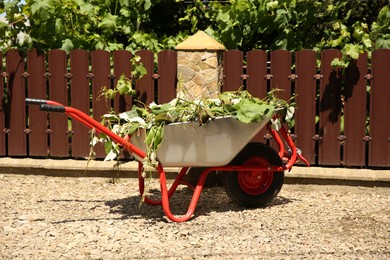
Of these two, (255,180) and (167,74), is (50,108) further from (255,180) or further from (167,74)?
(167,74)

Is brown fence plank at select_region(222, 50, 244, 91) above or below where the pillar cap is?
below

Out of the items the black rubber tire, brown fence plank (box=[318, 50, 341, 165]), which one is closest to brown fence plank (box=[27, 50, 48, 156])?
the black rubber tire

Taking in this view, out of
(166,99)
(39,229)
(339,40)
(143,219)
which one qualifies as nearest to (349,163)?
(339,40)

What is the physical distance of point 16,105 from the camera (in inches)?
293

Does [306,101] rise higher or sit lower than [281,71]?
lower

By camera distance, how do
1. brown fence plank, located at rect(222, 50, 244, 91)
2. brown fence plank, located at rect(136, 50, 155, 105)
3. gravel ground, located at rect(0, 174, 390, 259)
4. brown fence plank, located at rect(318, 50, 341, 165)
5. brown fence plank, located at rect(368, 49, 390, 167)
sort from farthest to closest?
brown fence plank, located at rect(136, 50, 155, 105) < brown fence plank, located at rect(222, 50, 244, 91) < brown fence plank, located at rect(318, 50, 341, 165) < brown fence plank, located at rect(368, 49, 390, 167) < gravel ground, located at rect(0, 174, 390, 259)

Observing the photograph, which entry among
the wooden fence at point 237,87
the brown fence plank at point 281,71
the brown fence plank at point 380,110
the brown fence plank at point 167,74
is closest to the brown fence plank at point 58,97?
the wooden fence at point 237,87

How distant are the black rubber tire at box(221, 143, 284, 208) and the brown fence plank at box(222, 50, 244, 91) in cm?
129

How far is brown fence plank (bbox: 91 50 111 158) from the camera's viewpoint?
716 cm

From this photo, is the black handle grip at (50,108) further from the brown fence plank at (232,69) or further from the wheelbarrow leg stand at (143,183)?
the brown fence plank at (232,69)

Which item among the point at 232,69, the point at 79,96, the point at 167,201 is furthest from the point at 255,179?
the point at 79,96

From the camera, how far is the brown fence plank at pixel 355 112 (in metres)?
6.75

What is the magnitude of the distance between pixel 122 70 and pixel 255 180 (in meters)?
2.03

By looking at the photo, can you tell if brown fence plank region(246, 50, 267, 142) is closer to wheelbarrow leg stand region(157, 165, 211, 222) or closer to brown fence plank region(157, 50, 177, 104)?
brown fence plank region(157, 50, 177, 104)
